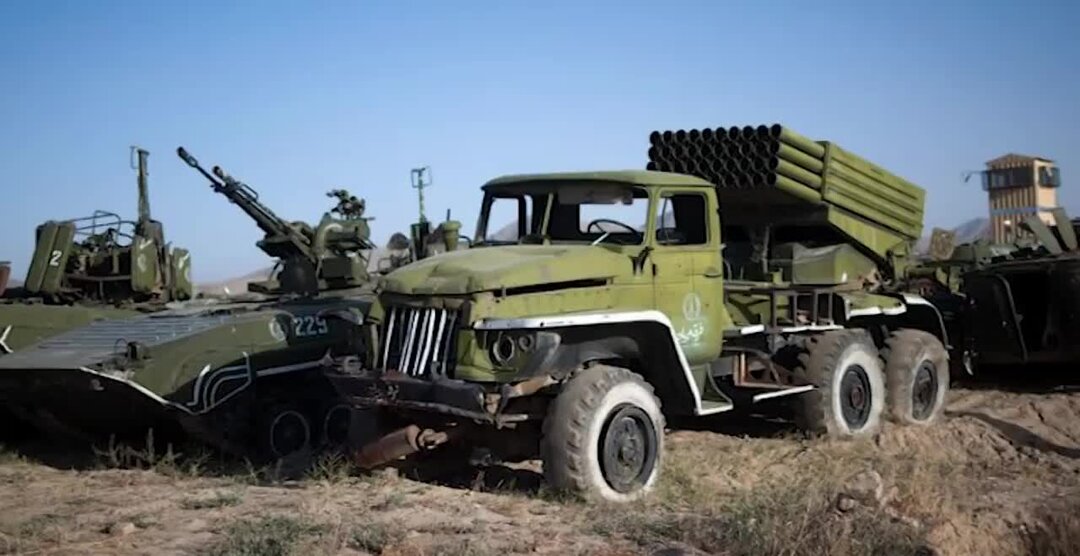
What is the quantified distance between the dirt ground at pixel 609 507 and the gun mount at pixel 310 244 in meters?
2.96

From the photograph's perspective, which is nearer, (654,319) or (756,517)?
(756,517)

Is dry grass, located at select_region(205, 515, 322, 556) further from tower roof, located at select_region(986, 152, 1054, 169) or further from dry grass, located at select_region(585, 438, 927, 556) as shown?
tower roof, located at select_region(986, 152, 1054, 169)

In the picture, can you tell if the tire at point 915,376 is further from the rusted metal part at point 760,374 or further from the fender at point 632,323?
the fender at point 632,323

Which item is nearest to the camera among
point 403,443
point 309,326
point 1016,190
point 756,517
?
point 756,517

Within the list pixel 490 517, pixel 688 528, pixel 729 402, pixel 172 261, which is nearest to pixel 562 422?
pixel 490 517

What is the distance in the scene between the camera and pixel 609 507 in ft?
23.4

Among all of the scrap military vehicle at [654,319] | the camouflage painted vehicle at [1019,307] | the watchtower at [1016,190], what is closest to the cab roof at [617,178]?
the scrap military vehicle at [654,319]

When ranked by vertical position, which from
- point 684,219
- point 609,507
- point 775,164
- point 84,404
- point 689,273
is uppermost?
point 775,164

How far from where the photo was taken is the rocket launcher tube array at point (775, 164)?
10453mm

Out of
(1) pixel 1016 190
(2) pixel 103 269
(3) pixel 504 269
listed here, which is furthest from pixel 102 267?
(1) pixel 1016 190

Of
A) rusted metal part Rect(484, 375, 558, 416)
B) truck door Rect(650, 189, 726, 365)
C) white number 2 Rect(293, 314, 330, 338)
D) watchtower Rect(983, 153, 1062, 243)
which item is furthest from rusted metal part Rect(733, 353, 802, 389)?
watchtower Rect(983, 153, 1062, 243)

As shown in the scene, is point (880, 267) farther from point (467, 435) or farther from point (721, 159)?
point (467, 435)

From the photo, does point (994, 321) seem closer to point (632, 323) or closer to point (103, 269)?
point (632, 323)

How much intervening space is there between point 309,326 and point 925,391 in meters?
5.93
